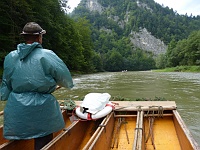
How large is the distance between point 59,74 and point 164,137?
277cm

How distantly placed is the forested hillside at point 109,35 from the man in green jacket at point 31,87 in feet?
57.8

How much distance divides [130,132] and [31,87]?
267 cm

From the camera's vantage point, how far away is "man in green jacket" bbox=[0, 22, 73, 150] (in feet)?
8.49

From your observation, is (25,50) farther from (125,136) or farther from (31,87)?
(125,136)

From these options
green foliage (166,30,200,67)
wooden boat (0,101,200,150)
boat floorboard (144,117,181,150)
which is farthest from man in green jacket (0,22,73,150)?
green foliage (166,30,200,67)

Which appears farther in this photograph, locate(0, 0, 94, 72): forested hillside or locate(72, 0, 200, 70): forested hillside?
locate(72, 0, 200, 70): forested hillside

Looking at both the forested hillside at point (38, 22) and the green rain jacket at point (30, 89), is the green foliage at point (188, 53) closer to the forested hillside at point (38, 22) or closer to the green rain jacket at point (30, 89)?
the forested hillside at point (38, 22)

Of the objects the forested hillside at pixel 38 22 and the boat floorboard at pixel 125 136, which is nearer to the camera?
the boat floorboard at pixel 125 136

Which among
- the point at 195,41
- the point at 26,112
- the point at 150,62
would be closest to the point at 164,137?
the point at 26,112

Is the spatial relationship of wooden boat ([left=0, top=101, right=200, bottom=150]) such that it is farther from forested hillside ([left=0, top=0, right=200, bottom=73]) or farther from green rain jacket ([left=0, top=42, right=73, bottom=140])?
forested hillside ([left=0, top=0, right=200, bottom=73])

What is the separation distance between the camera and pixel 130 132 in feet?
14.9

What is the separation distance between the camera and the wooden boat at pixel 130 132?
328 cm

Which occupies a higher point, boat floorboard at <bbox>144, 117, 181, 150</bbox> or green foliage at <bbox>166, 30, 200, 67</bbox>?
green foliage at <bbox>166, 30, 200, 67</bbox>

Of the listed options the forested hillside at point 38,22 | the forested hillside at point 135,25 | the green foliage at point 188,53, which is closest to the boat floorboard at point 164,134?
the forested hillside at point 38,22
